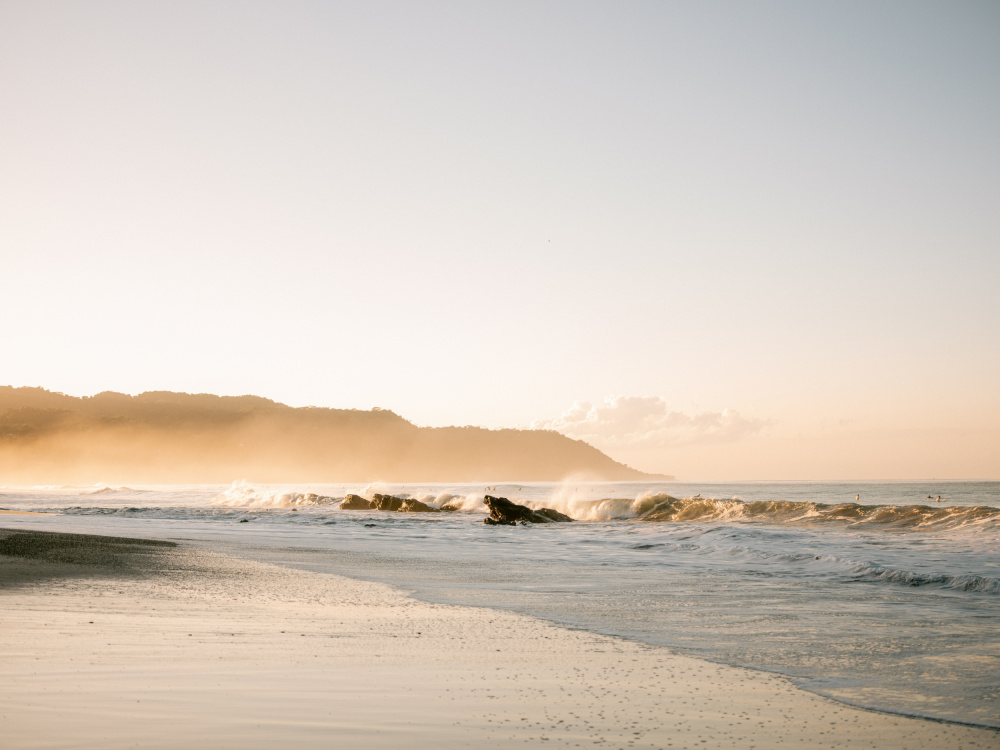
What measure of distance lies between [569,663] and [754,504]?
2774 cm

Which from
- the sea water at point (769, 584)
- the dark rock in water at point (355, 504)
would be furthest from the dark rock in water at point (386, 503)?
the sea water at point (769, 584)

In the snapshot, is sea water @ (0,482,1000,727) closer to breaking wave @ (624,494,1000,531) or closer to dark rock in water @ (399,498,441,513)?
breaking wave @ (624,494,1000,531)

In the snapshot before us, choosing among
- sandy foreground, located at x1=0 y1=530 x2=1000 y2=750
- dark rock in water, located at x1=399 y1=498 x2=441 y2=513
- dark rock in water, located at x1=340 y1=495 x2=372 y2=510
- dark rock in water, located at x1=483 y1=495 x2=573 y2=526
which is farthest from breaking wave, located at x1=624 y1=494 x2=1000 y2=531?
sandy foreground, located at x1=0 y1=530 x2=1000 y2=750

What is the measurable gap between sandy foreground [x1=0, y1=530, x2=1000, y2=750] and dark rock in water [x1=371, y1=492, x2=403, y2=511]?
3616 centimetres

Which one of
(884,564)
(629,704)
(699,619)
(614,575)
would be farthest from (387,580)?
(884,564)

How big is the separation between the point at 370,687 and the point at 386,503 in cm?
4050

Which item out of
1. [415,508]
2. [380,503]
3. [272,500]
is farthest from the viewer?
[272,500]

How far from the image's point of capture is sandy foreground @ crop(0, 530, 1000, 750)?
148 inches

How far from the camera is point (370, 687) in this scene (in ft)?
15.4

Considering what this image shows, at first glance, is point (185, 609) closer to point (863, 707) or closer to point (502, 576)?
point (502, 576)

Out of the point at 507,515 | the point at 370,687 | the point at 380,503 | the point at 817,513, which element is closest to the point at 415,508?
the point at 380,503

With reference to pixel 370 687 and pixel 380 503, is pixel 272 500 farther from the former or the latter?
pixel 370 687

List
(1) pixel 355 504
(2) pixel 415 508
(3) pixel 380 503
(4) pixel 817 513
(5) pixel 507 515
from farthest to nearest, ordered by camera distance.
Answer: (1) pixel 355 504
(3) pixel 380 503
(2) pixel 415 508
(5) pixel 507 515
(4) pixel 817 513

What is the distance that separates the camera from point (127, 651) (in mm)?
5555
